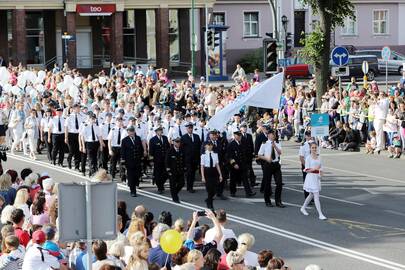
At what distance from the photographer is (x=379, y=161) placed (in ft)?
93.8

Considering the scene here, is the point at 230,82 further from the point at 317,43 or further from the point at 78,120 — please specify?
the point at 78,120

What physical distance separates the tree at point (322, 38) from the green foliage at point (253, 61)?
25.7 metres

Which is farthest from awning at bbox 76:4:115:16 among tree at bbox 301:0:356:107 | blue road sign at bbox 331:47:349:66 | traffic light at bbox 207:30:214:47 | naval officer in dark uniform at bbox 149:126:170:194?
naval officer in dark uniform at bbox 149:126:170:194

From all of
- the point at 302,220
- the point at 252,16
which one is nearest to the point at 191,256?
the point at 302,220

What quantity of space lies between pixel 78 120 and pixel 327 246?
1035cm

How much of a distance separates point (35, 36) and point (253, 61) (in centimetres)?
1378

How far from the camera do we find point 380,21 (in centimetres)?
6869

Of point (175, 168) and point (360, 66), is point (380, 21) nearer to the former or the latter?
point (360, 66)

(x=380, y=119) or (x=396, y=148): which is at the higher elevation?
(x=380, y=119)

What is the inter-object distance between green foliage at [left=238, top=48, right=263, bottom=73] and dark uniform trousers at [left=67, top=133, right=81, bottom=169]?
119 feet

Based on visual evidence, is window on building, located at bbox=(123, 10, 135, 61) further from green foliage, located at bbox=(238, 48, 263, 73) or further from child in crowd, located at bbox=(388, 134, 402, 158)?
child in crowd, located at bbox=(388, 134, 402, 158)

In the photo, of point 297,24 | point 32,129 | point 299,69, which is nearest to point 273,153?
point 32,129

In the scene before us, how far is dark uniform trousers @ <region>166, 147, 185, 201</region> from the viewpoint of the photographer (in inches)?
889

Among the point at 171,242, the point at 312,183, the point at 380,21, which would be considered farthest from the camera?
the point at 380,21
